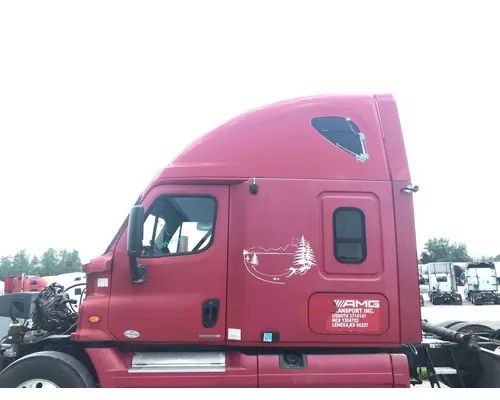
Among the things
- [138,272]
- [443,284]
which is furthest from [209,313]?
[443,284]

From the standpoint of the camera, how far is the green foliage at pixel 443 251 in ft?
222

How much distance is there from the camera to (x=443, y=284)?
28.8m

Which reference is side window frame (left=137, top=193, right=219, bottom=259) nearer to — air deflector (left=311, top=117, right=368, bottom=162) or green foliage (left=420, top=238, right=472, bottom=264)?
air deflector (left=311, top=117, right=368, bottom=162)

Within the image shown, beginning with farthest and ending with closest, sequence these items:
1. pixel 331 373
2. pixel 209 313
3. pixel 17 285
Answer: pixel 17 285 < pixel 209 313 < pixel 331 373

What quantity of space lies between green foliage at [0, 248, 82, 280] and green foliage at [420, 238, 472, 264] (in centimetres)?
5532

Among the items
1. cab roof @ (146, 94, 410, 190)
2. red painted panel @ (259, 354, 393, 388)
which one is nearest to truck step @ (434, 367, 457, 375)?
red painted panel @ (259, 354, 393, 388)

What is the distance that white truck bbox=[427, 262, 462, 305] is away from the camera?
89.0ft

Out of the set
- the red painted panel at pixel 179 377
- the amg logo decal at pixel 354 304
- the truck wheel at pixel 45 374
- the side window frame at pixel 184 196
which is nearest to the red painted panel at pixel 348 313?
the amg logo decal at pixel 354 304

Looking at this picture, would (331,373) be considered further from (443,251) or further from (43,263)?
(443,251)

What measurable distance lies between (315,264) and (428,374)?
1.91 meters

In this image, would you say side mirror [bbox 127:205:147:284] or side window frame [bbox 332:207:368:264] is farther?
side window frame [bbox 332:207:368:264]

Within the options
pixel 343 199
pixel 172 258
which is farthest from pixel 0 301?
pixel 343 199

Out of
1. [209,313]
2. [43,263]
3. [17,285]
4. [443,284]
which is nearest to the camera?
[209,313]

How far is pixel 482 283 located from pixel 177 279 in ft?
99.0
